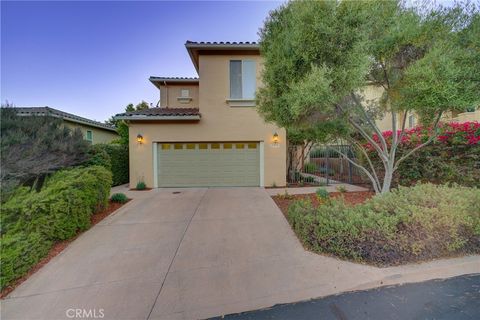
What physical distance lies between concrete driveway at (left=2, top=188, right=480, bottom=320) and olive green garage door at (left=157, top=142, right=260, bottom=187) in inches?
178

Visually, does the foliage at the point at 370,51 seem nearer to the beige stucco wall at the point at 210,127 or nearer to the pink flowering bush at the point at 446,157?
the pink flowering bush at the point at 446,157

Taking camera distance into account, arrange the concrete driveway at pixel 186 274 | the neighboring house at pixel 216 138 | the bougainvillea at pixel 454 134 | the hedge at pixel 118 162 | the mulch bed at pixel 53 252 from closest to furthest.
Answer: the concrete driveway at pixel 186 274 < the mulch bed at pixel 53 252 < the bougainvillea at pixel 454 134 < the neighboring house at pixel 216 138 < the hedge at pixel 118 162

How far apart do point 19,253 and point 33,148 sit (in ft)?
8.96

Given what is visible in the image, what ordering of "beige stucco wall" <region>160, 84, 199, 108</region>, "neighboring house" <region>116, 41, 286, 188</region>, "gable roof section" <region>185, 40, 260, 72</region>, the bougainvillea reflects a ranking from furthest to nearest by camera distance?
"beige stucco wall" <region>160, 84, 199, 108</region> < "neighboring house" <region>116, 41, 286, 188</region> < "gable roof section" <region>185, 40, 260, 72</region> < the bougainvillea

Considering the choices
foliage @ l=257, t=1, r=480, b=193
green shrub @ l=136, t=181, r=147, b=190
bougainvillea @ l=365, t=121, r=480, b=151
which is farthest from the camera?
green shrub @ l=136, t=181, r=147, b=190

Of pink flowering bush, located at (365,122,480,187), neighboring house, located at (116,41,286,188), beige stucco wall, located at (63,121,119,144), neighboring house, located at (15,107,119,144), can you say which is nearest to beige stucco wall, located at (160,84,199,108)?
neighboring house, located at (116,41,286,188)

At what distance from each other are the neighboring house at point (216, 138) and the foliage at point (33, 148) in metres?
3.08

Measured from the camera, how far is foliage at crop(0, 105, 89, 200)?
3.95 meters

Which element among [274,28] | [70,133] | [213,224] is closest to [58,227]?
[213,224]

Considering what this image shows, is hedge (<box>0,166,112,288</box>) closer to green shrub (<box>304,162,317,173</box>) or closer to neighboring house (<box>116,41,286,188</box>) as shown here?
neighboring house (<box>116,41,286,188</box>)

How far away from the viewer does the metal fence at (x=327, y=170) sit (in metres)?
9.38

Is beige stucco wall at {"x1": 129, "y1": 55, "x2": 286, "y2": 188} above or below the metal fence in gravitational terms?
above

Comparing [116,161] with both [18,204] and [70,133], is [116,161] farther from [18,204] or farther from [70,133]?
[18,204]

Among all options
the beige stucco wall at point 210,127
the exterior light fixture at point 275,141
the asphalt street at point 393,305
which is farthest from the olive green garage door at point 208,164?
the asphalt street at point 393,305
